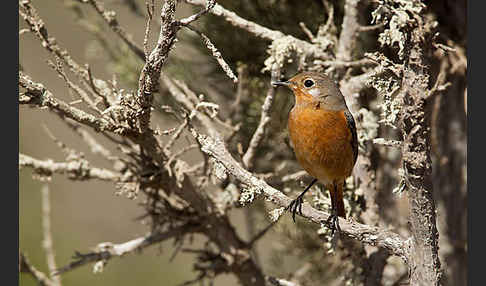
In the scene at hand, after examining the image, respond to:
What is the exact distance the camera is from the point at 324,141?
112 inches

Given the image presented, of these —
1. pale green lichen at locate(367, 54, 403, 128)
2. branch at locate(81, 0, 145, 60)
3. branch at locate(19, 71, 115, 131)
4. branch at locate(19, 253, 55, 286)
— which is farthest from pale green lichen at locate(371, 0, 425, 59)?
branch at locate(19, 253, 55, 286)

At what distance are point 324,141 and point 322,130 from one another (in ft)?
0.17

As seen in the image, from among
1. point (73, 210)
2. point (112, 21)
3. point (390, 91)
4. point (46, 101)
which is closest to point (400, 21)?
point (390, 91)

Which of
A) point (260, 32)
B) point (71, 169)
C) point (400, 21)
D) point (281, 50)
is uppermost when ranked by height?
point (260, 32)

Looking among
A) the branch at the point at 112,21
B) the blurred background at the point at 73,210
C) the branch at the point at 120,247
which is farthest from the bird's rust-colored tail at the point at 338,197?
the blurred background at the point at 73,210

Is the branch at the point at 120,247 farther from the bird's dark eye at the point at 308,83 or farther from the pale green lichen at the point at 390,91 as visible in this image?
the pale green lichen at the point at 390,91

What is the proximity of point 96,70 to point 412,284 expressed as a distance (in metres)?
5.40

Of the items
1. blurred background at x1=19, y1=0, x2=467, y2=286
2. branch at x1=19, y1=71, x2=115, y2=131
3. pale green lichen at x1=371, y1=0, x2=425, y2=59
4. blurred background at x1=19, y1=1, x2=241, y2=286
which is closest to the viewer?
pale green lichen at x1=371, y1=0, x2=425, y2=59

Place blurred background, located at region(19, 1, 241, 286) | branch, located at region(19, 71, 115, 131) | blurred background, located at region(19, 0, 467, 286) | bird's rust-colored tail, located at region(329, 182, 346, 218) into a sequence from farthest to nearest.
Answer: blurred background, located at region(19, 1, 241, 286) → blurred background, located at region(19, 0, 467, 286) → bird's rust-colored tail, located at region(329, 182, 346, 218) → branch, located at region(19, 71, 115, 131)

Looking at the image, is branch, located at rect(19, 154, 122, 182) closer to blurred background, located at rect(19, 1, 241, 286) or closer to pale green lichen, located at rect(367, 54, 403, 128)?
pale green lichen, located at rect(367, 54, 403, 128)

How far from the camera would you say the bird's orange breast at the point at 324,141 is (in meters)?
2.84

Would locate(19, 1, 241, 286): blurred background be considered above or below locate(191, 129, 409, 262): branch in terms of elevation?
above

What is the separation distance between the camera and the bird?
2844mm

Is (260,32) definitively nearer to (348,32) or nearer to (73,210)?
(348,32)
